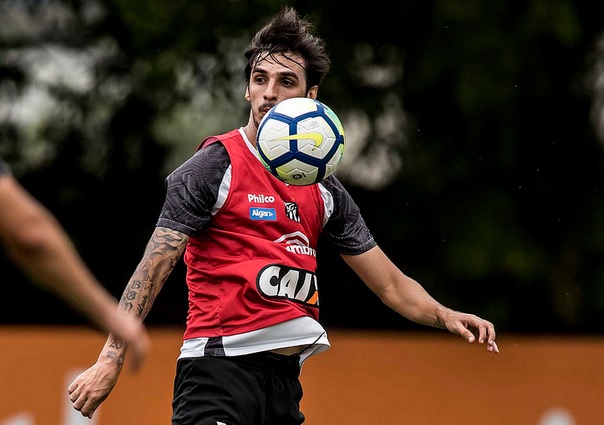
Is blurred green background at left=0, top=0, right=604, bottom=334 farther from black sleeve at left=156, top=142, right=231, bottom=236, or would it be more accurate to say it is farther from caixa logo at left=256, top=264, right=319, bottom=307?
black sleeve at left=156, top=142, right=231, bottom=236

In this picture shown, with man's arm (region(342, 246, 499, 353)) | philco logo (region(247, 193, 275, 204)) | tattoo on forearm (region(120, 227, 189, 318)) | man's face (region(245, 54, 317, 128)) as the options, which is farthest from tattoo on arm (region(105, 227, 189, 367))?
man's arm (region(342, 246, 499, 353))

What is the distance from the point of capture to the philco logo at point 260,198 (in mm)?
4750

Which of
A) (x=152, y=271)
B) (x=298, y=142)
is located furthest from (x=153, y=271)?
(x=298, y=142)

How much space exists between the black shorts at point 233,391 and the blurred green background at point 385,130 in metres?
6.93

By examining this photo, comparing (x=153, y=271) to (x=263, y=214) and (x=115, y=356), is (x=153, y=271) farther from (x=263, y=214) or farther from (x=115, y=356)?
(x=263, y=214)

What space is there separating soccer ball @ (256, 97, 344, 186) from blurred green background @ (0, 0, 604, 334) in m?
6.71

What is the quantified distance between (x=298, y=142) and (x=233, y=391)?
103cm

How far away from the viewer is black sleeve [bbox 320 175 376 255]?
17.1ft

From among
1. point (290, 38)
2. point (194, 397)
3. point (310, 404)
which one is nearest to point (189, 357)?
point (194, 397)

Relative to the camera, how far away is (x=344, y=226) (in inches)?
208

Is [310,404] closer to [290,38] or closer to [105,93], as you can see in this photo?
[290,38]

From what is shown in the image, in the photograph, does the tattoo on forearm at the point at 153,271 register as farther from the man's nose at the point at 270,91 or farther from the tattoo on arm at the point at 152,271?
the man's nose at the point at 270,91

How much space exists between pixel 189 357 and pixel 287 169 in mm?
878

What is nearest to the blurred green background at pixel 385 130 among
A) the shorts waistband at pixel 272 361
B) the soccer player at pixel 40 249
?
the shorts waistband at pixel 272 361
